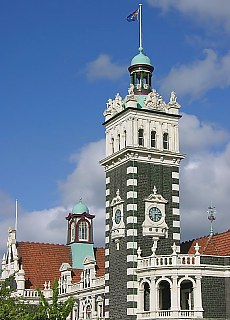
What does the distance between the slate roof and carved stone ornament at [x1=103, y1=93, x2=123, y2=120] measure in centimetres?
1914

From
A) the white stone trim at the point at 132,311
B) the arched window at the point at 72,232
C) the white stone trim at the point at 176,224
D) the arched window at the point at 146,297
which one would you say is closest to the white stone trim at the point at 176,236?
the white stone trim at the point at 176,224

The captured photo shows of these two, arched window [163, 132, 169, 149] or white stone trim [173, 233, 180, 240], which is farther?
arched window [163, 132, 169, 149]

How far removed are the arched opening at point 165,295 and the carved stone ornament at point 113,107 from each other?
1582 cm

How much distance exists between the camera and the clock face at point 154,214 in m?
56.0

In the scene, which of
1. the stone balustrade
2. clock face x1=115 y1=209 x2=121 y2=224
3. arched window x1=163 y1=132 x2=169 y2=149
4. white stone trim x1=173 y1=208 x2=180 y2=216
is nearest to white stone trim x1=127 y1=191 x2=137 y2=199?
clock face x1=115 y1=209 x2=121 y2=224

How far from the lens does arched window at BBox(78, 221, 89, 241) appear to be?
79844mm

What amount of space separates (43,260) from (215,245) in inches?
1041

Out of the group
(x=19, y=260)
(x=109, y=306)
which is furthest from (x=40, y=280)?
(x=109, y=306)

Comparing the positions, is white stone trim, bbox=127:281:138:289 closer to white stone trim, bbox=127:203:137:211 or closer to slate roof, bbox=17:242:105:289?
white stone trim, bbox=127:203:137:211

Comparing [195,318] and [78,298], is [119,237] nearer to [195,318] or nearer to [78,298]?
[195,318]

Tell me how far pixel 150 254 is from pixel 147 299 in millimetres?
3665

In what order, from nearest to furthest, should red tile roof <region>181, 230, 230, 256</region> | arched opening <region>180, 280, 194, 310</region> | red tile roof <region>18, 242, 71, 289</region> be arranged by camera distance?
arched opening <region>180, 280, 194, 310</region>
red tile roof <region>181, 230, 230, 256</region>
red tile roof <region>18, 242, 71, 289</region>

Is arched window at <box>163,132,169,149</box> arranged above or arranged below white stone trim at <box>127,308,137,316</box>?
above

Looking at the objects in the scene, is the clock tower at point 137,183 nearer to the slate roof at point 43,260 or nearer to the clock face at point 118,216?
the clock face at point 118,216
